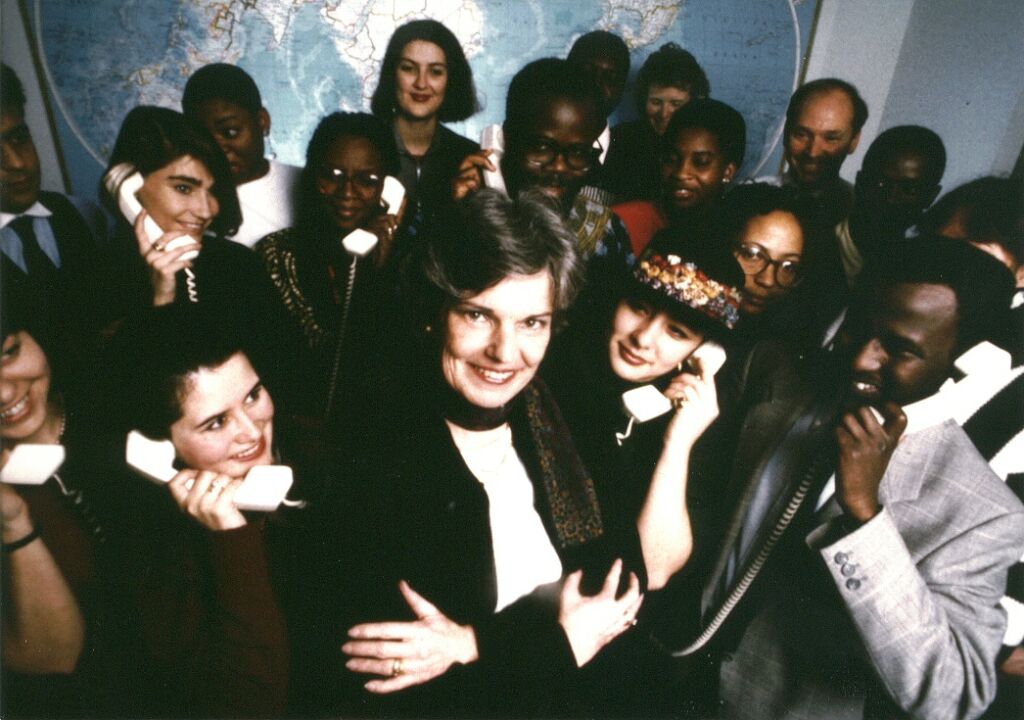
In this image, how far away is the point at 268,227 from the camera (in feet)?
4.00

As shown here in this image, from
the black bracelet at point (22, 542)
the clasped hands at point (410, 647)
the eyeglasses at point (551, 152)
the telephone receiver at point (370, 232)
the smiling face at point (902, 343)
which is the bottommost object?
the clasped hands at point (410, 647)

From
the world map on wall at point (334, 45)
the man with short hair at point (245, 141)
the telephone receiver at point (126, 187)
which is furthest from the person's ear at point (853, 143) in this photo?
the telephone receiver at point (126, 187)

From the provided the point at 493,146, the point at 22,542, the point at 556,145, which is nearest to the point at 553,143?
the point at 556,145

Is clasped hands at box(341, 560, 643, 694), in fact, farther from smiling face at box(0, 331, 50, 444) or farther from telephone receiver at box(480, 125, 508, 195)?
telephone receiver at box(480, 125, 508, 195)

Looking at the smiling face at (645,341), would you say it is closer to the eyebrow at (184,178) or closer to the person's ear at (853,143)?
the person's ear at (853,143)

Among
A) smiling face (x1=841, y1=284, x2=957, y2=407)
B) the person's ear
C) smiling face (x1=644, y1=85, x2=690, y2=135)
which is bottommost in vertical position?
smiling face (x1=841, y1=284, x2=957, y2=407)

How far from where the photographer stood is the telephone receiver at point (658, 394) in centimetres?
141

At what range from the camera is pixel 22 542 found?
1.08 metres

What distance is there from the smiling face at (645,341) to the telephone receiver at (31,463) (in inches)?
46.2

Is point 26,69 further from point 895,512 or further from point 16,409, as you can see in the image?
point 895,512

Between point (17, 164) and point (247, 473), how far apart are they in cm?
70

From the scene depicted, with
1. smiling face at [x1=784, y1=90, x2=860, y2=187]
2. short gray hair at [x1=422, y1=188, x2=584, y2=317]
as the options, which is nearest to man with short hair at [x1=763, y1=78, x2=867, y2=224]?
smiling face at [x1=784, y1=90, x2=860, y2=187]

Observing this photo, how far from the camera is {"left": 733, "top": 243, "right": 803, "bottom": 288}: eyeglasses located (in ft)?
4.35

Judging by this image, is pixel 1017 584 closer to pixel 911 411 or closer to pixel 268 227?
pixel 911 411
